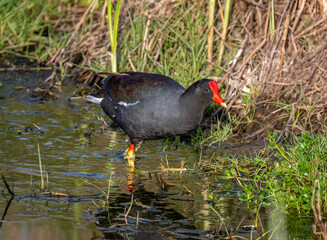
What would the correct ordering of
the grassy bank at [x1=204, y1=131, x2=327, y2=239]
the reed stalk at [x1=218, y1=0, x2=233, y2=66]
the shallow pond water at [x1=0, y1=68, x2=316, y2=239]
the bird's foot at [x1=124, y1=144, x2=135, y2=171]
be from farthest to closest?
the reed stalk at [x1=218, y1=0, x2=233, y2=66] → the bird's foot at [x1=124, y1=144, x2=135, y2=171] → the grassy bank at [x1=204, y1=131, x2=327, y2=239] → the shallow pond water at [x1=0, y1=68, x2=316, y2=239]

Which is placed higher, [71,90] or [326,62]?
[326,62]

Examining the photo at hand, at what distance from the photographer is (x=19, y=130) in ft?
20.7

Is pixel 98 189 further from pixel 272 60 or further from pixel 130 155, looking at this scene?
pixel 272 60

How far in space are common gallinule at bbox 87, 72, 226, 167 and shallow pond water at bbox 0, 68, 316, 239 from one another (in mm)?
350

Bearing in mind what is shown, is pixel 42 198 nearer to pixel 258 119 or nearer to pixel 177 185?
pixel 177 185

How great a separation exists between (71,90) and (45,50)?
3.80 feet

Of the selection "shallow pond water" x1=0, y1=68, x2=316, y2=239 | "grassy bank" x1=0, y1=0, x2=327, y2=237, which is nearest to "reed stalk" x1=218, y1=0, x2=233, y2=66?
"grassy bank" x1=0, y1=0, x2=327, y2=237

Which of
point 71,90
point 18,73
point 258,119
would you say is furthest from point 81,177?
point 18,73

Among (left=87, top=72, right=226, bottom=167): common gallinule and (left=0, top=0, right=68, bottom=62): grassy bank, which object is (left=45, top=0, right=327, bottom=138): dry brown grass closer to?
(left=87, top=72, right=226, bottom=167): common gallinule

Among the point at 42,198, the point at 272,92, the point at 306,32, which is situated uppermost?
the point at 306,32

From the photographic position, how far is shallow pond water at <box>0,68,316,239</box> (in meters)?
3.88

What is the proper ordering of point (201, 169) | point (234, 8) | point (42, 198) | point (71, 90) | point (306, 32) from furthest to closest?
point (71, 90) < point (234, 8) < point (306, 32) < point (201, 169) < point (42, 198)

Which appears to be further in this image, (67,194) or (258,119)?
(258,119)

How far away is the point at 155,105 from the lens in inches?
209
